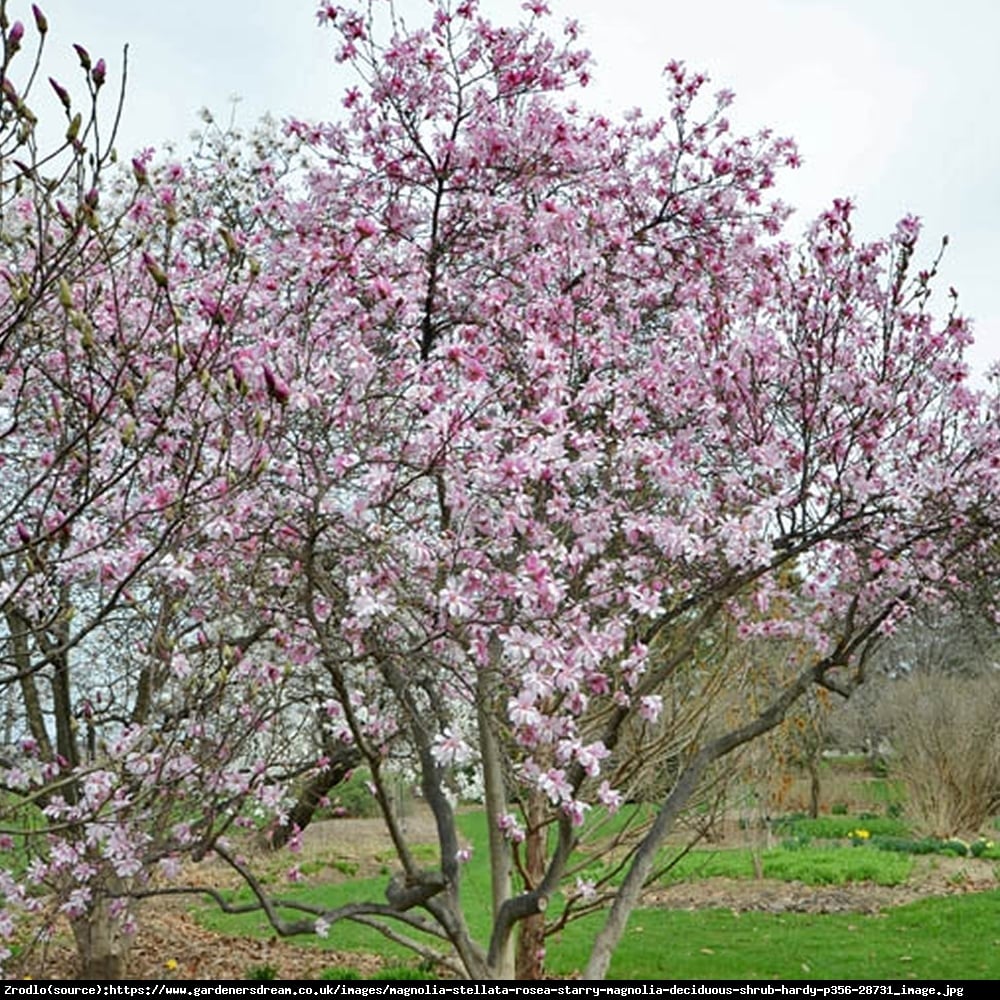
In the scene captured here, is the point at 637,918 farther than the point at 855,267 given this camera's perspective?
Yes

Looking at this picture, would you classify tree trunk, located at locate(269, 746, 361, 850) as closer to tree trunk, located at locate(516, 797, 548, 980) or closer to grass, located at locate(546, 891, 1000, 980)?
tree trunk, located at locate(516, 797, 548, 980)

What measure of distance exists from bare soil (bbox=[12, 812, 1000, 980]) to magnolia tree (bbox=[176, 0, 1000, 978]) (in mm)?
2529

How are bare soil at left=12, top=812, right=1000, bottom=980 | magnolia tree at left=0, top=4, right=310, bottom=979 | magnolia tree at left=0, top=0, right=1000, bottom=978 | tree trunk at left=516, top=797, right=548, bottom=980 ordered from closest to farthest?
magnolia tree at left=0, top=4, right=310, bottom=979 → magnolia tree at left=0, top=0, right=1000, bottom=978 → tree trunk at left=516, top=797, right=548, bottom=980 → bare soil at left=12, top=812, right=1000, bottom=980

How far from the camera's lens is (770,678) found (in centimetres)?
1055

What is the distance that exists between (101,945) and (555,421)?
202 inches

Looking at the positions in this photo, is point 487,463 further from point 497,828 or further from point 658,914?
point 658,914

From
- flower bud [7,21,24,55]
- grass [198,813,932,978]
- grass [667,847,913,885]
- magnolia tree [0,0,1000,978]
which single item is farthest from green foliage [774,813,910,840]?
flower bud [7,21,24,55]

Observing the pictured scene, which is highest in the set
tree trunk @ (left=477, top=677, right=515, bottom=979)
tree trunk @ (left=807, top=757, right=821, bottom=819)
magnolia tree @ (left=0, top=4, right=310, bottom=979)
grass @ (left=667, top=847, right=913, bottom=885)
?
magnolia tree @ (left=0, top=4, right=310, bottom=979)

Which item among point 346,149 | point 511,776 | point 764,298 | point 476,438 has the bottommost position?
point 511,776

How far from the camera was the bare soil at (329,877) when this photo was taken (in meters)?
8.10

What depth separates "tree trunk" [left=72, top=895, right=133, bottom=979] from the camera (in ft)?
22.8

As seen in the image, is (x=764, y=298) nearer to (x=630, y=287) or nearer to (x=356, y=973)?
(x=630, y=287)
